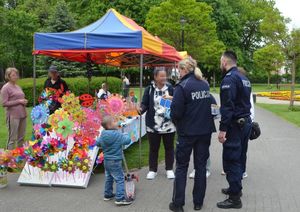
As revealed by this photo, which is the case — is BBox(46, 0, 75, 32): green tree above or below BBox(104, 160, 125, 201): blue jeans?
above

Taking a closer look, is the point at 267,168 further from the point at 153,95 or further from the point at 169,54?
the point at 169,54

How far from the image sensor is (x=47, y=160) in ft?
21.9

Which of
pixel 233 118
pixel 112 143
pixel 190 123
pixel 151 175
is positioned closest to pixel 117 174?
pixel 112 143

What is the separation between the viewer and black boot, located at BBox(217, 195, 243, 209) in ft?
18.2

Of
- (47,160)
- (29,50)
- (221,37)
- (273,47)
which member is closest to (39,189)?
(47,160)

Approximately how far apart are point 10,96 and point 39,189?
2.16m

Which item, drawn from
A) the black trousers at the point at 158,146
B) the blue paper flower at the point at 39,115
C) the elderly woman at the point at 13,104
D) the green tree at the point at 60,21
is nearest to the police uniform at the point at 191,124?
the black trousers at the point at 158,146

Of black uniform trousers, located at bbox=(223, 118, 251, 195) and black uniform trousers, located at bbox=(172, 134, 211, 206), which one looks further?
black uniform trousers, located at bbox=(223, 118, 251, 195)

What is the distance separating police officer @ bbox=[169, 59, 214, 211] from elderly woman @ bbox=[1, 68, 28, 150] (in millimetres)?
3835

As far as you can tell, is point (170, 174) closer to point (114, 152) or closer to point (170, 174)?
point (170, 174)

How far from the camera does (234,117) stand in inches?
211

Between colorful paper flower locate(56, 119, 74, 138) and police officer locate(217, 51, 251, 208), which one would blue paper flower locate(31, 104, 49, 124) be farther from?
police officer locate(217, 51, 251, 208)

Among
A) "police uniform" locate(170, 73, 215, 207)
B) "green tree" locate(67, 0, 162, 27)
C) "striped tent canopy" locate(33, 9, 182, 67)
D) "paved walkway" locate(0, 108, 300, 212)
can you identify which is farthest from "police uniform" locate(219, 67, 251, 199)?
"green tree" locate(67, 0, 162, 27)

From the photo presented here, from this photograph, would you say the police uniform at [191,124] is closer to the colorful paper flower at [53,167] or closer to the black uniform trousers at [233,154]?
the black uniform trousers at [233,154]
